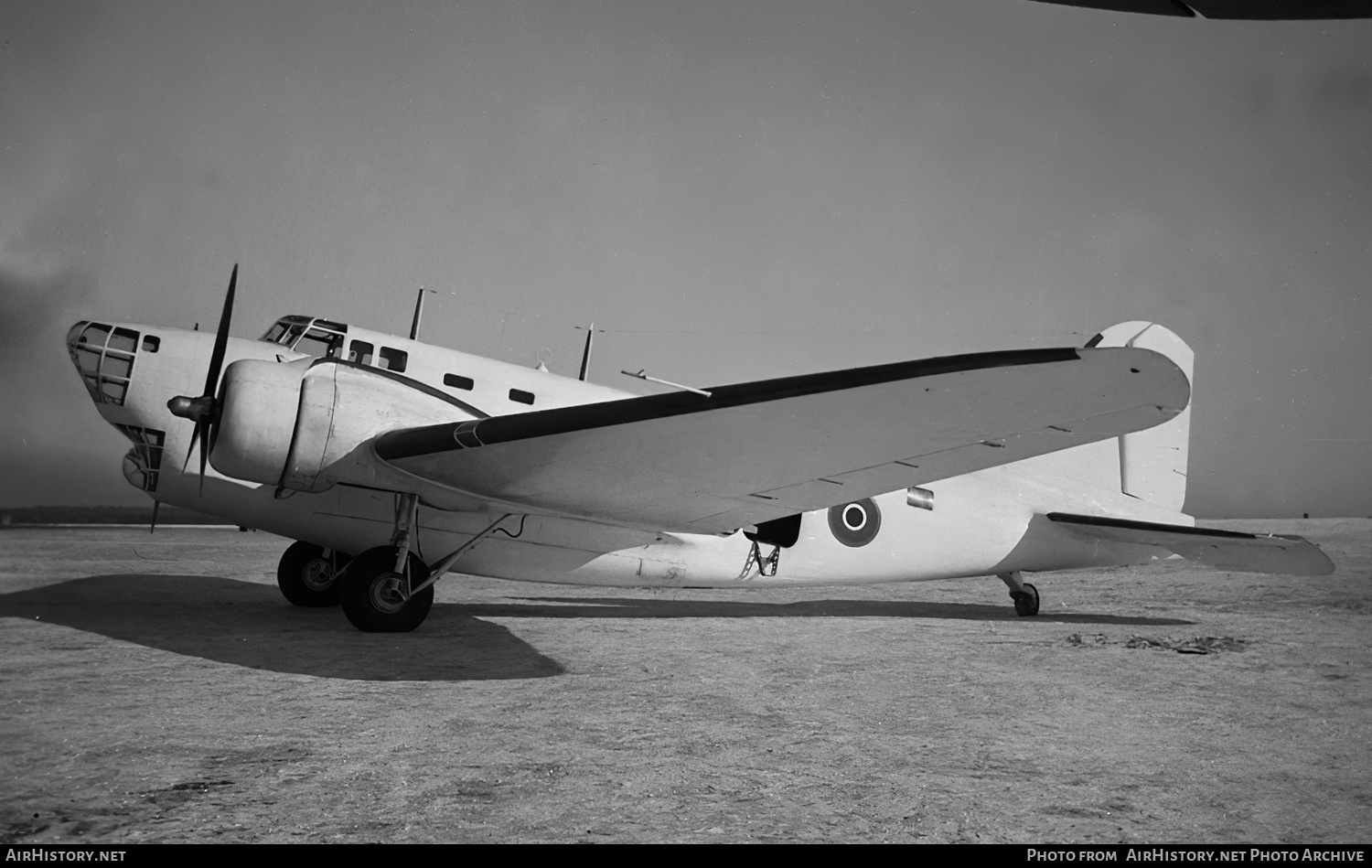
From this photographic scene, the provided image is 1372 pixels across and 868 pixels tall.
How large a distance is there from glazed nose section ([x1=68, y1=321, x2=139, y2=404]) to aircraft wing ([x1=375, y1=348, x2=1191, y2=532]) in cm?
244

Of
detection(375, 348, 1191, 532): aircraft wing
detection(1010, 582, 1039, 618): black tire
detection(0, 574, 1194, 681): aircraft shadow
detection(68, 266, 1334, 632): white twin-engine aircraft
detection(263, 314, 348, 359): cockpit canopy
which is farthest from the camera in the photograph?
detection(1010, 582, 1039, 618): black tire

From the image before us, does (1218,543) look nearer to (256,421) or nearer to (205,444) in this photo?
(256,421)

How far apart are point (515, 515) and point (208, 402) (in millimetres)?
2471

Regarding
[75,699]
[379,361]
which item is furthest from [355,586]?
[75,699]

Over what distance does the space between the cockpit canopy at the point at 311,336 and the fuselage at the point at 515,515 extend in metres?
0.01

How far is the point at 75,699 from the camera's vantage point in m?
3.61

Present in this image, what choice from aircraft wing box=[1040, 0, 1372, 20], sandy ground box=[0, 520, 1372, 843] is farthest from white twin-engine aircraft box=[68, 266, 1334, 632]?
aircraft wing box=[1040, 0, 1372, 20]

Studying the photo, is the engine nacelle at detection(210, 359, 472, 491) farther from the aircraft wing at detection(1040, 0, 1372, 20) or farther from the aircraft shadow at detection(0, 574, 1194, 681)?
the aircraft wing at detection(1040, 0, 1372, 20)

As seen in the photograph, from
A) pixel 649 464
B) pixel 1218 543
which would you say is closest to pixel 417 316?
pixel 649 464

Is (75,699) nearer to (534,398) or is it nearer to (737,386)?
(737,386)

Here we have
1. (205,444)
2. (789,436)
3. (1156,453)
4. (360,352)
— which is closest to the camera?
(789,436)

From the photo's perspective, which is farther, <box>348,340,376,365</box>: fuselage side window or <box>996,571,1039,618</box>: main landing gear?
<box>996,571,1039,618</box>: main landing gear

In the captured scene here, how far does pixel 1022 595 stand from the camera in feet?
31.2

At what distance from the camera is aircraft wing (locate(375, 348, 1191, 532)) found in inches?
147
